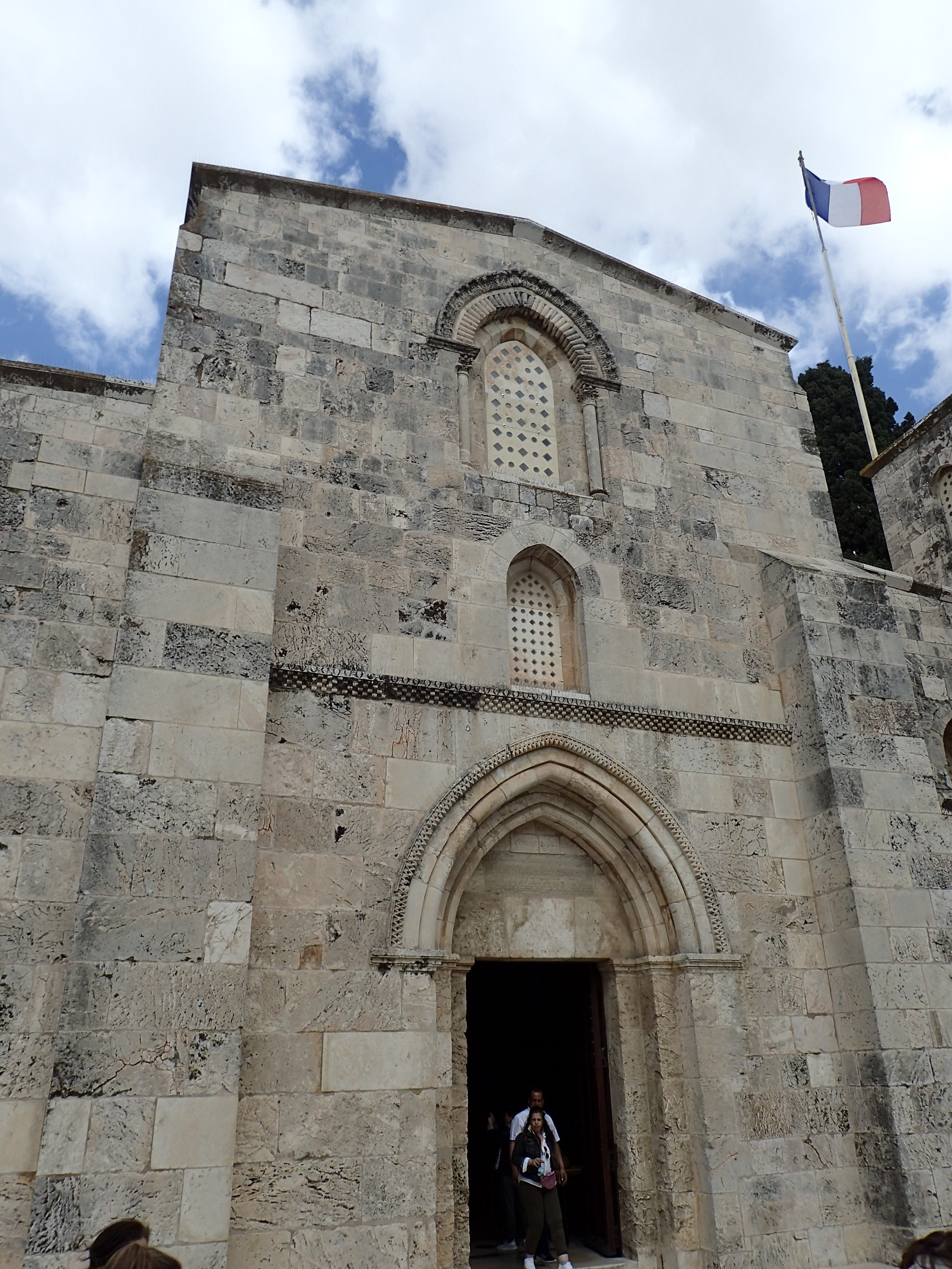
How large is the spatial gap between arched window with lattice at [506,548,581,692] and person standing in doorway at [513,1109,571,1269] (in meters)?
3.50

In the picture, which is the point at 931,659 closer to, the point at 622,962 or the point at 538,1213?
the point at 622,962

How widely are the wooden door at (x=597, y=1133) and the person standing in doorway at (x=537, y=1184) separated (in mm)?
428

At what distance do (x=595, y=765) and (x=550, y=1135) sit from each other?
2.86 meters

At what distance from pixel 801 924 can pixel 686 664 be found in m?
2.43

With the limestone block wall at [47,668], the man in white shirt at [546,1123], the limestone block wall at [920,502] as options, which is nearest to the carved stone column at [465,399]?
the limestone block wall at [47,668]

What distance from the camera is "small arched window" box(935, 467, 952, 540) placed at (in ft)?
44.5

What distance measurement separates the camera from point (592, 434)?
9.24 metres

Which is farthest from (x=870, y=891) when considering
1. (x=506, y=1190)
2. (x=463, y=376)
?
(x=463, y=376)

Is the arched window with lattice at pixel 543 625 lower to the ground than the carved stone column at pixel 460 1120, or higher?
higher

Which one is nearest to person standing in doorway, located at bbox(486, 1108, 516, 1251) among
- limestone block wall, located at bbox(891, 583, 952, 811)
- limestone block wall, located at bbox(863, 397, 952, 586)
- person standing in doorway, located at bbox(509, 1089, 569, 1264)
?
person standing in doorway, located at bbox(509, 1089, 569, 1264)

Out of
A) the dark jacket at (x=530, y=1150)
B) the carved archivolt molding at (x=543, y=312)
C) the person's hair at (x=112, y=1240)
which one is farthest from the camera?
the carved archivolt molding at (x=543, y=312)

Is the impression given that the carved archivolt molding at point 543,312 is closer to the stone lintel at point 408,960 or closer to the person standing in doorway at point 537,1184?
the stone lintel at point 408,960

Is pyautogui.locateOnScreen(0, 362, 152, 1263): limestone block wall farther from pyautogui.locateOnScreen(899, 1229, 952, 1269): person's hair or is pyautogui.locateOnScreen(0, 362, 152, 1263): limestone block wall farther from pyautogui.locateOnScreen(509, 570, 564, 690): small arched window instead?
pyautogui.locateOnScreen(899, 1229, 952, 1269): person's hair

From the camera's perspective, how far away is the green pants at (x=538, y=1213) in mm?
6855
